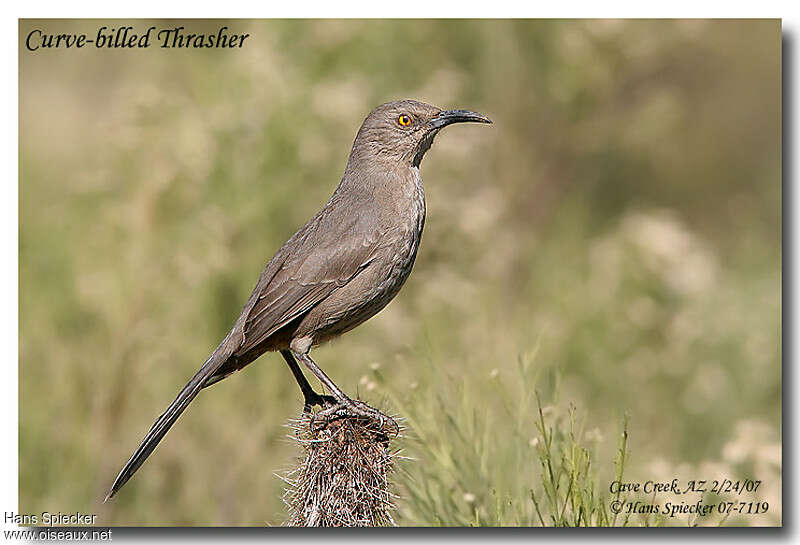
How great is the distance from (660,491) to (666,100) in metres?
3.46

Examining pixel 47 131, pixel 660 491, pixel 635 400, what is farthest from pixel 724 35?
pixel 47 131

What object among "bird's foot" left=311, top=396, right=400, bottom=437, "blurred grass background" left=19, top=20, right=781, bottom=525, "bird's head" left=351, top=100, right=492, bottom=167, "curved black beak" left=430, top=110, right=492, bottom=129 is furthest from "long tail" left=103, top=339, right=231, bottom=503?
"curved black beak" left=430, top=110, right=492, bottom=129

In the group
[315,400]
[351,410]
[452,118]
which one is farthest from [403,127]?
[351,410]

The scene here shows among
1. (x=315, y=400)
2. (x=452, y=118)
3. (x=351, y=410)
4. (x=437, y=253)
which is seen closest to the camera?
(x=351, y=410)

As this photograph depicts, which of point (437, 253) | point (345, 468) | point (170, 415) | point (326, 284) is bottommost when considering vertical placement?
point (345, 468)

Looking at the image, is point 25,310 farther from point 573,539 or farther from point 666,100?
point 666,100

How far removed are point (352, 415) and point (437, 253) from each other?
10.6 ft

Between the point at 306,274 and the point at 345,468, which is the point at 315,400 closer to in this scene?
the point at 306,274

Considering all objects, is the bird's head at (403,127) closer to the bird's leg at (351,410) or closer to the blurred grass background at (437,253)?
the blurred grass background at (437,253)

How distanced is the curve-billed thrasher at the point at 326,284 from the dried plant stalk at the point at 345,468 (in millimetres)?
368

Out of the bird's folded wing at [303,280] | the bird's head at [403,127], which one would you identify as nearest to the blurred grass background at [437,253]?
the bird's folded wing at [303,280]

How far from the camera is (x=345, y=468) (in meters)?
3.75

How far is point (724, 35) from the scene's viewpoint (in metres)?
6.35

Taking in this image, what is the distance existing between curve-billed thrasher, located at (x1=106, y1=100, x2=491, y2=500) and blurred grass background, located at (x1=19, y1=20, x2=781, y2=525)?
1.59 ft
